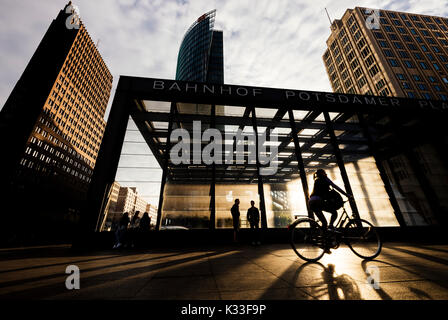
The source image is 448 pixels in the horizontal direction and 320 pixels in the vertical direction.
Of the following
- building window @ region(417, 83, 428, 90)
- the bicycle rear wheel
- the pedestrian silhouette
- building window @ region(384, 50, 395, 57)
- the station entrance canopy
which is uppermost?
building window @ region(384, 50, 395, 57)

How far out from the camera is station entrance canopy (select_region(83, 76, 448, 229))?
8188 mm

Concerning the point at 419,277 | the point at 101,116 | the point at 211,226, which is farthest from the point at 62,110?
the point at 419,277

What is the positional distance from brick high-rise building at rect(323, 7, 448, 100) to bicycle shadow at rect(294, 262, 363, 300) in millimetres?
59267

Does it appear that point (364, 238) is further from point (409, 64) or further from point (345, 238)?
point (409, 64)

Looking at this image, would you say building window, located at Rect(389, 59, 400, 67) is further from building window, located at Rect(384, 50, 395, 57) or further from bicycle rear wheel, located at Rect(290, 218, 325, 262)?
bicycle rear wheel, located at Rect(290, 218, 325, 262)

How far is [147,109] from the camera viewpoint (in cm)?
905

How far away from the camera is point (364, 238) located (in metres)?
3.83

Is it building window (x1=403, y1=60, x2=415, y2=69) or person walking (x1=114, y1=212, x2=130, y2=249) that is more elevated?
building window (x1=403, y1=60, x2=415, y2=69)

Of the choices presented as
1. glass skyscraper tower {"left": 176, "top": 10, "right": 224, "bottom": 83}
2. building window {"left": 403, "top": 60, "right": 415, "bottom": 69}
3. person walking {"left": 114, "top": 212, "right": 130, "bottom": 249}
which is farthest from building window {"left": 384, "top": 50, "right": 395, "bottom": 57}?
person walking {"left": 114, "top": 212, "right": 130, "bottom": 249}

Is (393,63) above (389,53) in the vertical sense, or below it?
below

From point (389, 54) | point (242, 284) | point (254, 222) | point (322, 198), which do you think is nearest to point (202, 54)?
point (389, 54)

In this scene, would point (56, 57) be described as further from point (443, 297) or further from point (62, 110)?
point (443, 297)

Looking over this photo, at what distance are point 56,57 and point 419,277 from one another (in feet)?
283

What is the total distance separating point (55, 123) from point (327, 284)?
268ft
